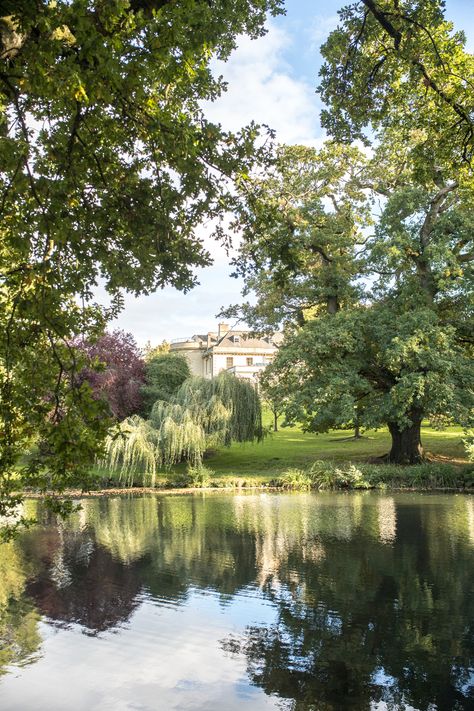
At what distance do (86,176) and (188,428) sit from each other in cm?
1756

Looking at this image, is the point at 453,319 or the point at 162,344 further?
the point at 162,344

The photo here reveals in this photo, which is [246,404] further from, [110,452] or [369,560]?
[369,560]

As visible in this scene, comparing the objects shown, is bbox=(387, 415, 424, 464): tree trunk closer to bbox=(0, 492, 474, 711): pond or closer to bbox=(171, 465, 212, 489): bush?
bbox=(171, 465, 212, 489): bush

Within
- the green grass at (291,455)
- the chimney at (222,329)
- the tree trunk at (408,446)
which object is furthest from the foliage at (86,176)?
the chimney at (222,329)

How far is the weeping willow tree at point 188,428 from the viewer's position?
75.6 feet

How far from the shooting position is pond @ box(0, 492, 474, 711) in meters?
5.89

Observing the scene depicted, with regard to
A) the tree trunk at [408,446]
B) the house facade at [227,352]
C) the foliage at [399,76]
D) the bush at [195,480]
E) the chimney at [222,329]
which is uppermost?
the chimney at [222,329]

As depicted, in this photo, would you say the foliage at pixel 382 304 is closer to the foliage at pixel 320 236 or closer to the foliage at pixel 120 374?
the foliage at pixel 320 236

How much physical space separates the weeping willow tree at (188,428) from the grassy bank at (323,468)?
32.8 inches

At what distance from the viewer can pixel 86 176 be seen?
6.77 meters

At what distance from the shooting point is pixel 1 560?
11.5 meters

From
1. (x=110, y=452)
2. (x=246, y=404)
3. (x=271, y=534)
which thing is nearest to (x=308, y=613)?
(x=271, y=534)

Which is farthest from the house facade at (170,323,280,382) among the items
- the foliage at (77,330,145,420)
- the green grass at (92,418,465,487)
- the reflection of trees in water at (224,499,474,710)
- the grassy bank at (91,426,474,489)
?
the reflection of trees in water at (224,499,474,710)

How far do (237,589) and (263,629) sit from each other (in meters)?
1.92
